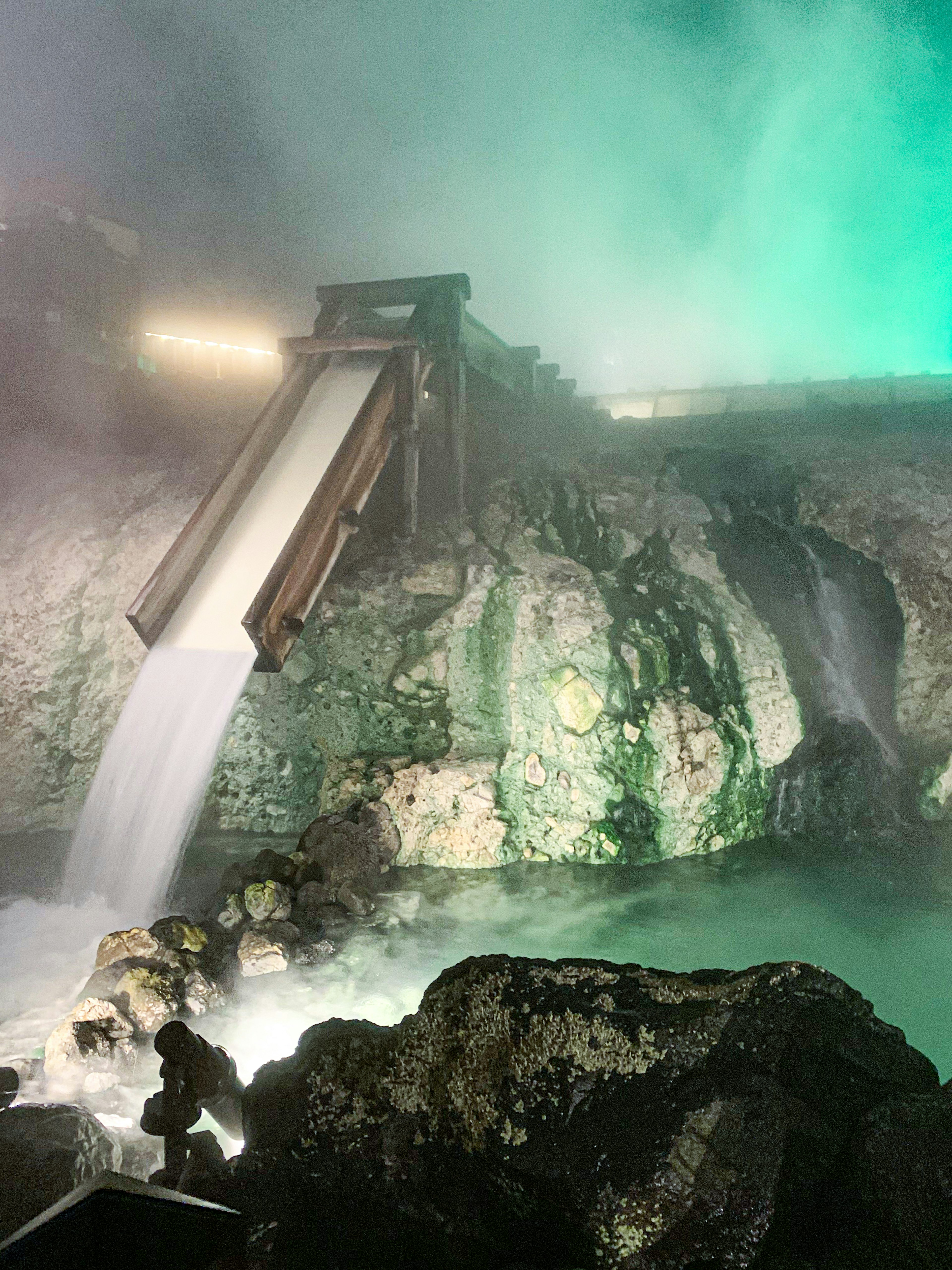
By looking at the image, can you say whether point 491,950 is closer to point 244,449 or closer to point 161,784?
point 161,784

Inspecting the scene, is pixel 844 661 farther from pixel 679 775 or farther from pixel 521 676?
pixel 521 676

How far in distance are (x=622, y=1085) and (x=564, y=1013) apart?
Answer: 206 mm

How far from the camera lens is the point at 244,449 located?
604 cm

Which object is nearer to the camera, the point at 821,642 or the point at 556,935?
the point at 556,935

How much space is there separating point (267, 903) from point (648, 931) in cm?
242

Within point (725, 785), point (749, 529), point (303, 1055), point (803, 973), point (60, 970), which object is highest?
point (749, 529)

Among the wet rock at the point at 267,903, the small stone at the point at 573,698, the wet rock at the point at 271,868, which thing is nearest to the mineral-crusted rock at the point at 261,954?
the wet rock at the point at 267,903

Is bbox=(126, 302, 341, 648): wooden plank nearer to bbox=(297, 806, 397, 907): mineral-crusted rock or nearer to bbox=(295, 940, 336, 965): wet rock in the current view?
bbox=(297, 806, 397, 907): mineral-crusted rock

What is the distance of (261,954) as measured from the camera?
13.9ft

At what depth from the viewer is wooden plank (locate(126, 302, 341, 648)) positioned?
532 cm

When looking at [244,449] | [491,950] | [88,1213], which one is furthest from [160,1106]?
[244,449]

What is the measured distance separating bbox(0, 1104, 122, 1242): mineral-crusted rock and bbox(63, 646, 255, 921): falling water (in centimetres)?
277

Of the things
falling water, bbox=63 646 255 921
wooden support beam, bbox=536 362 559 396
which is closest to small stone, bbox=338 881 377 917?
falling water, bbox=63 646 255 921

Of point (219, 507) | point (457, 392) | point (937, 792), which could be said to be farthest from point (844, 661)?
point (219, 507)
